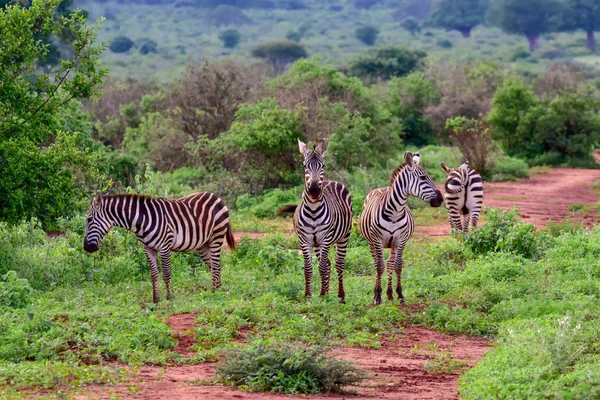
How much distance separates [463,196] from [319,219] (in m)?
5.55

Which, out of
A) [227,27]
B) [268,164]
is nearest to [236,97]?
[268,164]

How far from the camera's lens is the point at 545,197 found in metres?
22.4

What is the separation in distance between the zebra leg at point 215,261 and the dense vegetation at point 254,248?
6.5 inches

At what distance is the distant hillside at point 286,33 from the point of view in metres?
68.0

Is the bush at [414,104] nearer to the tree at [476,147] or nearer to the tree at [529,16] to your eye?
the tree at [476,147]

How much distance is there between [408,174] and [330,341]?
264cm

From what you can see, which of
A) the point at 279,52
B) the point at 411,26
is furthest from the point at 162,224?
the point at 411,26

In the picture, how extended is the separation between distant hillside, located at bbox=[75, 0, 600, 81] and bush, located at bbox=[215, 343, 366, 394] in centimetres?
5103

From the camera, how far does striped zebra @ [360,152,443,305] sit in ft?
35.6

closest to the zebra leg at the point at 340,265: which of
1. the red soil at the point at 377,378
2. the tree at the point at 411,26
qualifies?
the red soil at the point at 377,378

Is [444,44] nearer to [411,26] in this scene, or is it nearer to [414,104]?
[411,26]

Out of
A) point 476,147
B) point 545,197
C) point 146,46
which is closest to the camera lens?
point 545,197

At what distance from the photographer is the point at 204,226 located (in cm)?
1177

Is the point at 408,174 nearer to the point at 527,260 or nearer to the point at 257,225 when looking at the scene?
the point at 527,260
